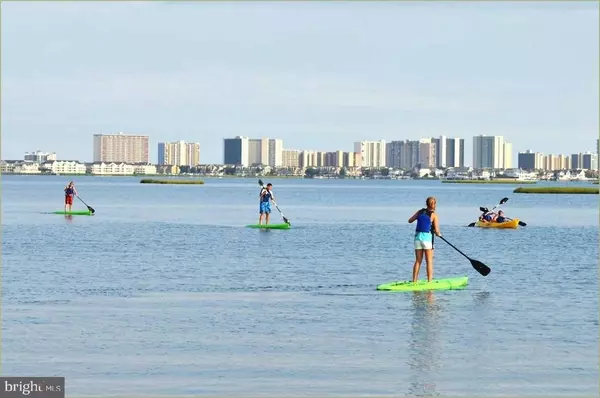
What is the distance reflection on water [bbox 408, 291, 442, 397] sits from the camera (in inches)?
615

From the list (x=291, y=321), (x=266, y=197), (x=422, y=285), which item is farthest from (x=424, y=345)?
(x=266, y=197)

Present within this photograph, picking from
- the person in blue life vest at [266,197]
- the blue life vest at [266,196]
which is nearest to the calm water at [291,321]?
the person in blue life vest at [266,197]

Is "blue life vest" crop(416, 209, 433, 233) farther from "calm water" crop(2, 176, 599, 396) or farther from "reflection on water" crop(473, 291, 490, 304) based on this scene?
"reflection on water" crop(473, 291, 490, 304)

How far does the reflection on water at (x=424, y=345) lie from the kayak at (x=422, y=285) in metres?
0.70

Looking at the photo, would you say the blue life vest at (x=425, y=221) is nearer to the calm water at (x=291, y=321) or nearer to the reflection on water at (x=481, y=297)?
the calm water at (x=291, y=321)

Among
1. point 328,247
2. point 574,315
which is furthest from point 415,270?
point 328,247

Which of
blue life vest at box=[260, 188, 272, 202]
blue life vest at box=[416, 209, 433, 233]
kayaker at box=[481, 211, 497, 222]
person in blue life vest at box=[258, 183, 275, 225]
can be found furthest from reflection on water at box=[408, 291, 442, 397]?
kayaker at box=[481, 211, 497, 222]

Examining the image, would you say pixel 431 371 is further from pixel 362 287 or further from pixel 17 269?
pixel 17 269

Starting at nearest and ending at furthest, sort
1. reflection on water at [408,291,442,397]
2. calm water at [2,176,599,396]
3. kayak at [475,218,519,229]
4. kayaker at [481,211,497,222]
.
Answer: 1. reflection on water at [408,291,442,397]
2. calm water at [2,176,599,396]
3. kayak at [475,218,519,229]
4. kayaker at [481,211,497,222]

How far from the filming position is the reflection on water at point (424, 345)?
15609 mm

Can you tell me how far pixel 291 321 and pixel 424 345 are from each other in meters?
3.25

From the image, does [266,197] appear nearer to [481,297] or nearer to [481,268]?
[481,268]

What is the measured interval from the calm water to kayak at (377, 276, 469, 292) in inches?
13.6

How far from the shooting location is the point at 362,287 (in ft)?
88.3
